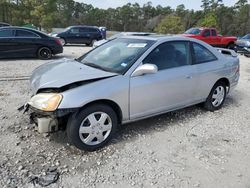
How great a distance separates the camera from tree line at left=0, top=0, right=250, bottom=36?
109 ft

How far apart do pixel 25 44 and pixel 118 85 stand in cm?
832

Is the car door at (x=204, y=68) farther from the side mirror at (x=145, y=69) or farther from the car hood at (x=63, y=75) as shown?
the car hood at (x=63, y=75)

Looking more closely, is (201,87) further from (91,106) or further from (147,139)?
(91,106)

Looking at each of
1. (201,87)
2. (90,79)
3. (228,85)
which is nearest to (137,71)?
(90,79)

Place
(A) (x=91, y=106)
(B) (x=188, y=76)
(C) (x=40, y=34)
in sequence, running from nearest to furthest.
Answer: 1. (A) (x=91, y=106)
2. (B) (x=188, y=76)
3. (C) (x=40, y=34)

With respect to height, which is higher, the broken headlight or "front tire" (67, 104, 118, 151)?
the broken headlight

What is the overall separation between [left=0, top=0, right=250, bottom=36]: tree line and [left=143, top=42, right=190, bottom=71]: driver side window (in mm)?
31597

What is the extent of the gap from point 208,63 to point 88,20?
192ft

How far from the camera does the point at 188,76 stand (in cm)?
457

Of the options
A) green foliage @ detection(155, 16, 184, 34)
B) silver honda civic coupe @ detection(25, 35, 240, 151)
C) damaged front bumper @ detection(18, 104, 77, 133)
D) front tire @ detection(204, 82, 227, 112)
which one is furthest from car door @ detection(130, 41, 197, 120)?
green foliage @ detection(155, 16, 184, 34)

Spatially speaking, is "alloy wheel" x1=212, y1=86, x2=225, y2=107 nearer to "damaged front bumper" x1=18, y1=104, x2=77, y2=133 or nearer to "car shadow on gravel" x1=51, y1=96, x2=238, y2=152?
"car shadow on gravel" x1=51, y1=96, x2=238, y2=152

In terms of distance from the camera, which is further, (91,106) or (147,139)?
(147,139)

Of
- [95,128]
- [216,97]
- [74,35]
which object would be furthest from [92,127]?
[74,35]

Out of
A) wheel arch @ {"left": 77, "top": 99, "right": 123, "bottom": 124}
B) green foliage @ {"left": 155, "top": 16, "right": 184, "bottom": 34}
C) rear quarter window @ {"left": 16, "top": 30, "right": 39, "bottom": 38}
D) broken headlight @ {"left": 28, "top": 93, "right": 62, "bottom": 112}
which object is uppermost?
green foliage @ {"left": 155, "top": 16, "right": 184, "bottom": 34}
